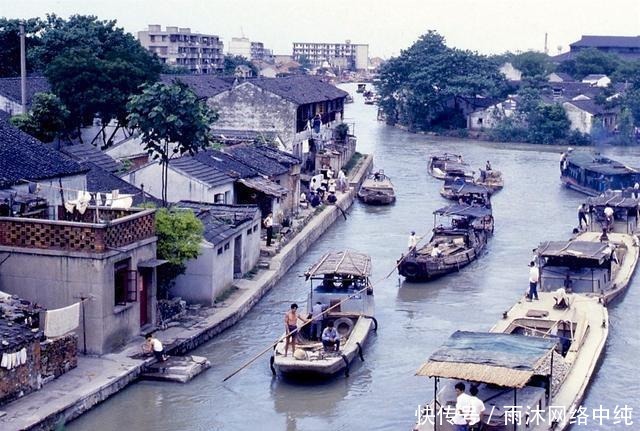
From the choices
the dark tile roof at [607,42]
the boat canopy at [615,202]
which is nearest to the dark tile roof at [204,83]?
the boat canopy at [615,202]

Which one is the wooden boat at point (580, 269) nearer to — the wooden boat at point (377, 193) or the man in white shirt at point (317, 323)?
the man in white shirt at point (317, 323)

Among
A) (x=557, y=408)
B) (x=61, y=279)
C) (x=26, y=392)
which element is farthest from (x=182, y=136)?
(x=557, y=408)

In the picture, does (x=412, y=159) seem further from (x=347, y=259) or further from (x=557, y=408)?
(x=557, y=408)

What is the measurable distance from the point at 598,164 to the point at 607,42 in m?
72.8

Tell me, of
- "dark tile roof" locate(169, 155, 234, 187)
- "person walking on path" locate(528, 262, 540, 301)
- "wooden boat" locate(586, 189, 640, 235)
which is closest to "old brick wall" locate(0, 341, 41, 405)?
"person walking on path" locate(528, 262, 540, 301)

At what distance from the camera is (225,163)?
32.4m

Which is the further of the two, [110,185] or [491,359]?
[110,185]

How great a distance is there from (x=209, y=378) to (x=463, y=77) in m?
Result: 54.6

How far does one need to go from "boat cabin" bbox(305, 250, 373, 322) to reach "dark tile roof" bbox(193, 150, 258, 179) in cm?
881

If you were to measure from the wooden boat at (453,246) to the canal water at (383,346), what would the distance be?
1.20 ft

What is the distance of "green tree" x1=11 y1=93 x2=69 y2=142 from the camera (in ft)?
100

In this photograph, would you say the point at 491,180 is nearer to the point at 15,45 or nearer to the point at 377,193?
the point at 377,193

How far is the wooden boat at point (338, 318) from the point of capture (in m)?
19.1

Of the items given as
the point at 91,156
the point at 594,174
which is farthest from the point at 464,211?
the point at 594,174
